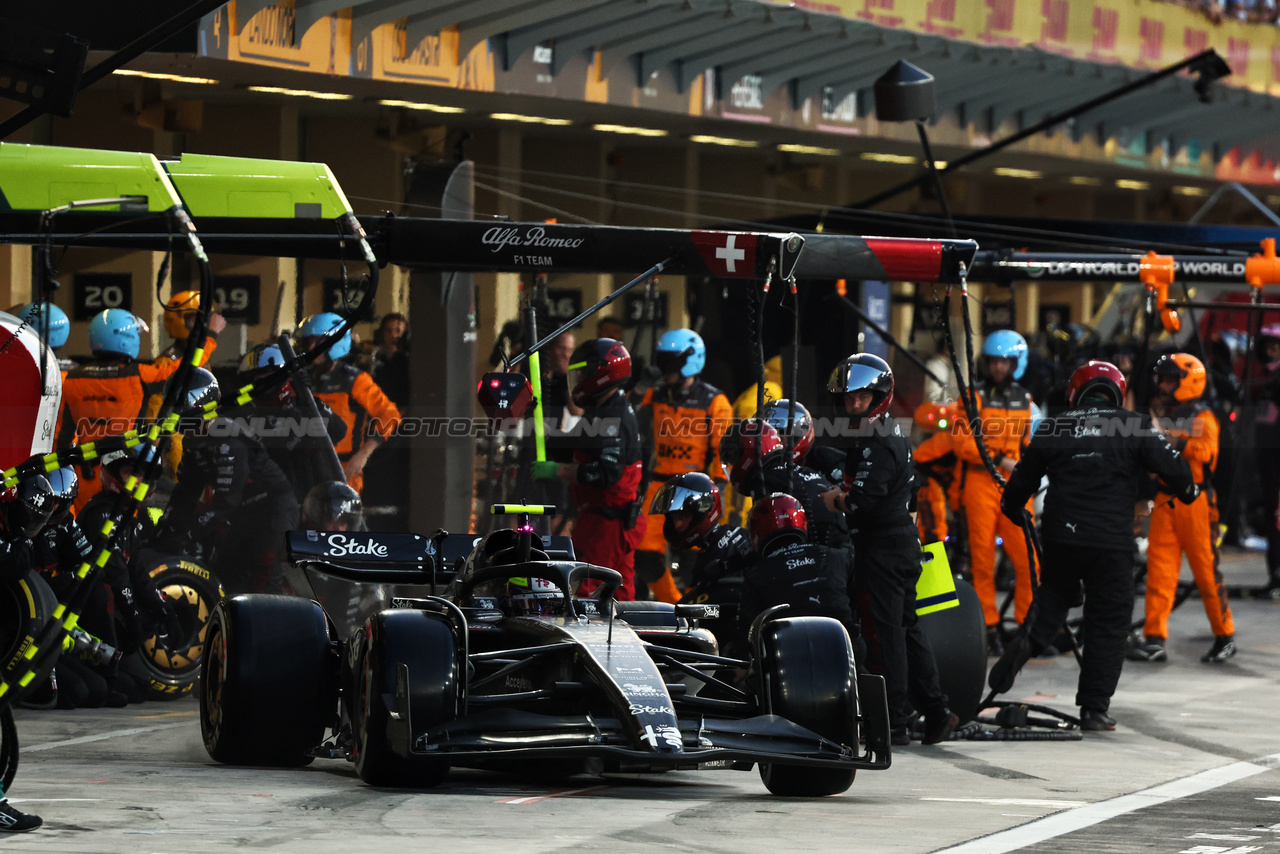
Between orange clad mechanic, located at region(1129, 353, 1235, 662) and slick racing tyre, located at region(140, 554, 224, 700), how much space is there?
6211 millimetres

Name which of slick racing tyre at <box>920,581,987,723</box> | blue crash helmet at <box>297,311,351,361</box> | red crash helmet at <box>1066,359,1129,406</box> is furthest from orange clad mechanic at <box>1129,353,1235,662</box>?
blue crash helmet at <box>297,311,351,361</box>

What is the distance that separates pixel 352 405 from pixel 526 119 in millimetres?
5406

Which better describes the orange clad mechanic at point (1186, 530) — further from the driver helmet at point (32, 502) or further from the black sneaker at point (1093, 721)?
the driver helmet at point (32, 502)

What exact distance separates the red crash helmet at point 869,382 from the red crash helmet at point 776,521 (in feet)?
1.98

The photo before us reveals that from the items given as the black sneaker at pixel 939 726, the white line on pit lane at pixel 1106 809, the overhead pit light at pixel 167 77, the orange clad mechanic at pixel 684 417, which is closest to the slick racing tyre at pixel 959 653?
the black sneaker at pixel 939 726

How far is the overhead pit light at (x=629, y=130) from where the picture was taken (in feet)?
62.2

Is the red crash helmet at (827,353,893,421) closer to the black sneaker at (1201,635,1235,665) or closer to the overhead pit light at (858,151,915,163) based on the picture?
the black sneaker at (1201,635,1235,665)

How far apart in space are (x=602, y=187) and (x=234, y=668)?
475 inches

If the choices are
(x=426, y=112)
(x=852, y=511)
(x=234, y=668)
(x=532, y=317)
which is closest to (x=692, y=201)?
(x=426, y=112)

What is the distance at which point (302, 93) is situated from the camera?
1537cm

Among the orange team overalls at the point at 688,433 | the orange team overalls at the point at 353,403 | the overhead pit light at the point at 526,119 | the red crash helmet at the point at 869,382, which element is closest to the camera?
the red crash helmet at the point at 869,382

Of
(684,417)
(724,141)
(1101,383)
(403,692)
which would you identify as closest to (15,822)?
(403,692)

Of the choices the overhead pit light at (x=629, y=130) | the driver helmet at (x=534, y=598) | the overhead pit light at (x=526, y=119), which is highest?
the overhead pit light at (x=629, y=130)

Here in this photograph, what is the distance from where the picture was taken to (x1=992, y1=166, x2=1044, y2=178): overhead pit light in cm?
2435
